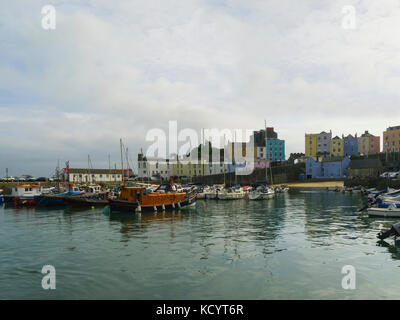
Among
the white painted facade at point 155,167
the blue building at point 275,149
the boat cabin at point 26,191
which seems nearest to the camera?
the boat cabin at point 26,191

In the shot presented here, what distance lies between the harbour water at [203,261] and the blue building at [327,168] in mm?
87484

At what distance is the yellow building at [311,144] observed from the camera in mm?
140875

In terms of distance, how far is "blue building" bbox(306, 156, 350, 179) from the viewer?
365 ft

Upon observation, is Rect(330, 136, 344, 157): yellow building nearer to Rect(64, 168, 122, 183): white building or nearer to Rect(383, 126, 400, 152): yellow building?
Rect(383, 126, 400, 152): yellow building

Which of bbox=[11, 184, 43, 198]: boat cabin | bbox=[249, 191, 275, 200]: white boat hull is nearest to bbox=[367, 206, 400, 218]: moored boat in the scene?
bbox=[249, 191, 275, 200]: white boat hull

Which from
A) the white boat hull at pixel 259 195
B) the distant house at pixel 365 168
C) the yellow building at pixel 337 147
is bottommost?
the white boat hull at pixel 259 195

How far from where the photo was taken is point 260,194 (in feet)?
199

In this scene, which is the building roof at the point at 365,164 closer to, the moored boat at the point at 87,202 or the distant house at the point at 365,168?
the distant house at the point at 365,168

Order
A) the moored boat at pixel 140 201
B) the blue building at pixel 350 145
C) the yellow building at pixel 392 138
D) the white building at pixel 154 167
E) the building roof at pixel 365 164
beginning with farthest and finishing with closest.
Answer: the white building at pixel 154 167, the blue building at pixel 350 145, the yellow building at pixel 392 138, the building roof at pixel 365 164, the moored boat at pixel 140 201

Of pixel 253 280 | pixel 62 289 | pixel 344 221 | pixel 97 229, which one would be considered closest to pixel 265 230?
pixel 344 221

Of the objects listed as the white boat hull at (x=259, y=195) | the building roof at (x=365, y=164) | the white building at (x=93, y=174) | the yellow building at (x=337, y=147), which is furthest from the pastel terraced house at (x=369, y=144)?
the white building at (x=93, y=174)

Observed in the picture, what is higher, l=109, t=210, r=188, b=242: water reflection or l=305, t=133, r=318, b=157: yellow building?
l=305, t=133, r=318, b=157: yellow building

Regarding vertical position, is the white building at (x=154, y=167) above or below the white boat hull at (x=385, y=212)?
above
